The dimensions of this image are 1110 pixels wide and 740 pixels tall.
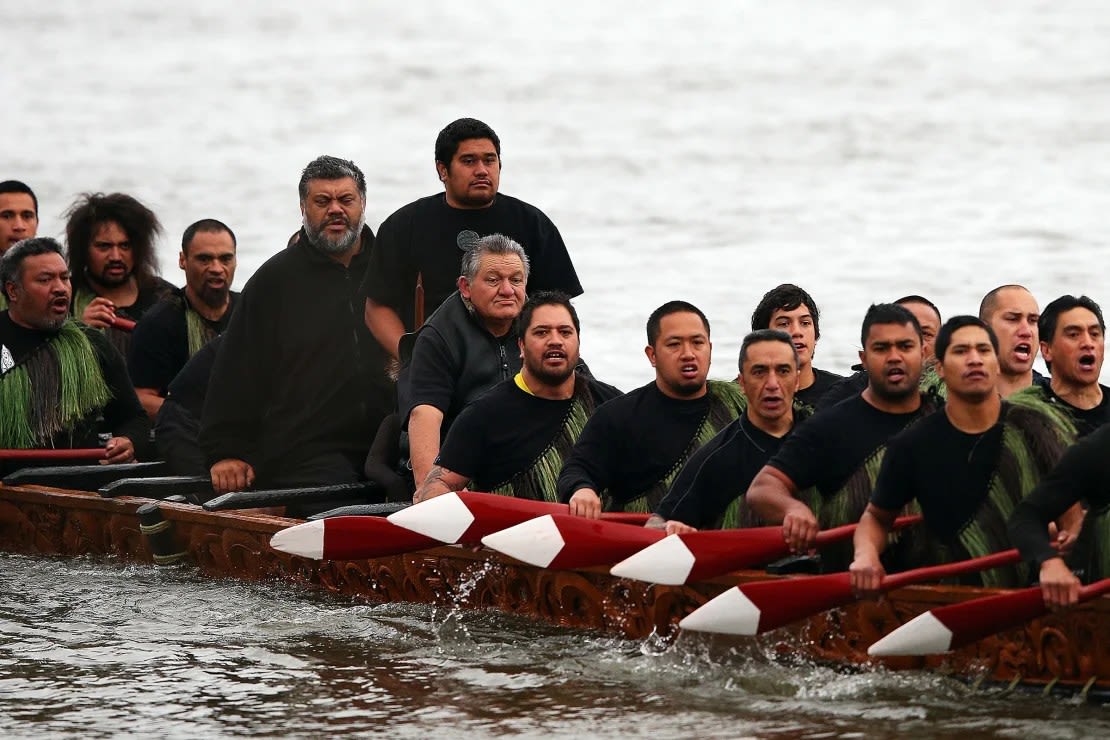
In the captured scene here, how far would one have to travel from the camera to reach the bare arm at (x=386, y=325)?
850 centimetres

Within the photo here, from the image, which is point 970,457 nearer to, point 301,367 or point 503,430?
point 503,430

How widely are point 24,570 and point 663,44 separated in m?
25.5

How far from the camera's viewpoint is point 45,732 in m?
6.25

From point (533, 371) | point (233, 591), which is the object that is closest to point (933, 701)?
point (533, 371)

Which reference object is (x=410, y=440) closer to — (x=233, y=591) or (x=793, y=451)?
(x=233, y=591)

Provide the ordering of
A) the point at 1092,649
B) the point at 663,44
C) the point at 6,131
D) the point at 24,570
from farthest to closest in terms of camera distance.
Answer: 1. the point at 663,44
2. the point at 6,131
3. the point at 24,570
4. the point at 1092,649

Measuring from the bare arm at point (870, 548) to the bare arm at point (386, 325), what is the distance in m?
2.81

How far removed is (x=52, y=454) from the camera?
9.34 meters

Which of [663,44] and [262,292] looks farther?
[663,44]

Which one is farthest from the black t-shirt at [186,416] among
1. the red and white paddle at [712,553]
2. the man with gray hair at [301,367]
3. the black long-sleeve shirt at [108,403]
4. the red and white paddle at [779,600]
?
the red and white paddle at [779,600]

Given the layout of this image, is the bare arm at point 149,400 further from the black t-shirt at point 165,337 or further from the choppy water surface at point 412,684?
the choppy water surface at point 412,684

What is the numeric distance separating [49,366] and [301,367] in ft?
4.26

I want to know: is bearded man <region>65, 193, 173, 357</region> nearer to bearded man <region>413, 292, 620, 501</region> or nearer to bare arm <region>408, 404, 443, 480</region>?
bare arm <region>408, 404, 443, 480</region>

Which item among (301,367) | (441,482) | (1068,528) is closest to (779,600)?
(1068,528)
